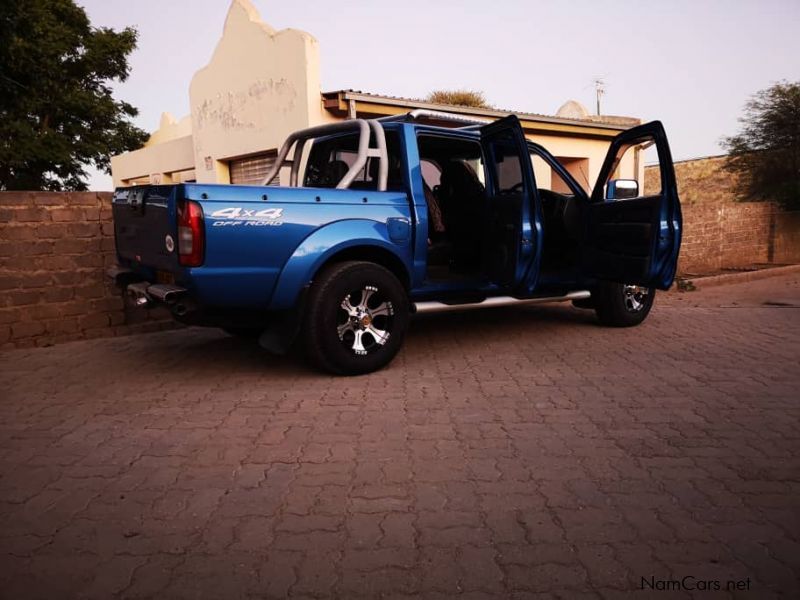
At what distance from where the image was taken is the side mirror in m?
5.47

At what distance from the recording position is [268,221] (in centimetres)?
411

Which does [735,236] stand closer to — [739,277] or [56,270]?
[739,277]

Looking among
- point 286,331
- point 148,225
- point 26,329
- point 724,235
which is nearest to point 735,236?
point 724,235

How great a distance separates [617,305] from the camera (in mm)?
6281

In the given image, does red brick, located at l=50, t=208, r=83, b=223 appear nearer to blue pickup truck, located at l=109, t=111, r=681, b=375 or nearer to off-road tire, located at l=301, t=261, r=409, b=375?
blue pickup truck, located at l=109, t=111, r=681, b=375

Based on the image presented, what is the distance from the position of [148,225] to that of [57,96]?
1931 centimetres

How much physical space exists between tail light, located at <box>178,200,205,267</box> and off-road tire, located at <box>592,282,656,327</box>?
4.23m

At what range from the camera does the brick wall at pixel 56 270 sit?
5695mm

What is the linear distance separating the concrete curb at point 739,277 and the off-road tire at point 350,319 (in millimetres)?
7155

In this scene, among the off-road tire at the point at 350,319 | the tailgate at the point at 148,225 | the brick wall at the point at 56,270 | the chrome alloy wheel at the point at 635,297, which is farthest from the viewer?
the chrome alloy wheel at the point at 635,297

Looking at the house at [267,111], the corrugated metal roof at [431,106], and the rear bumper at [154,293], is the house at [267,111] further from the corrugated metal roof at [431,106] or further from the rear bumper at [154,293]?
the rear bumper at [154,293]

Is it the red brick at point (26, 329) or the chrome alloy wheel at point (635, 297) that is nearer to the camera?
the red brick at point (26, 329)

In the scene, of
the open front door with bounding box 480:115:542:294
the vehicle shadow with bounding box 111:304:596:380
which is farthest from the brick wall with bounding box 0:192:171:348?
the open front door with bounding box 480:115:542:294

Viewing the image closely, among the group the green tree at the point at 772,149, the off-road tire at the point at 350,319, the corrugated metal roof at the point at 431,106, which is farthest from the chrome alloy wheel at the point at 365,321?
the green tree at the point at 772,149
